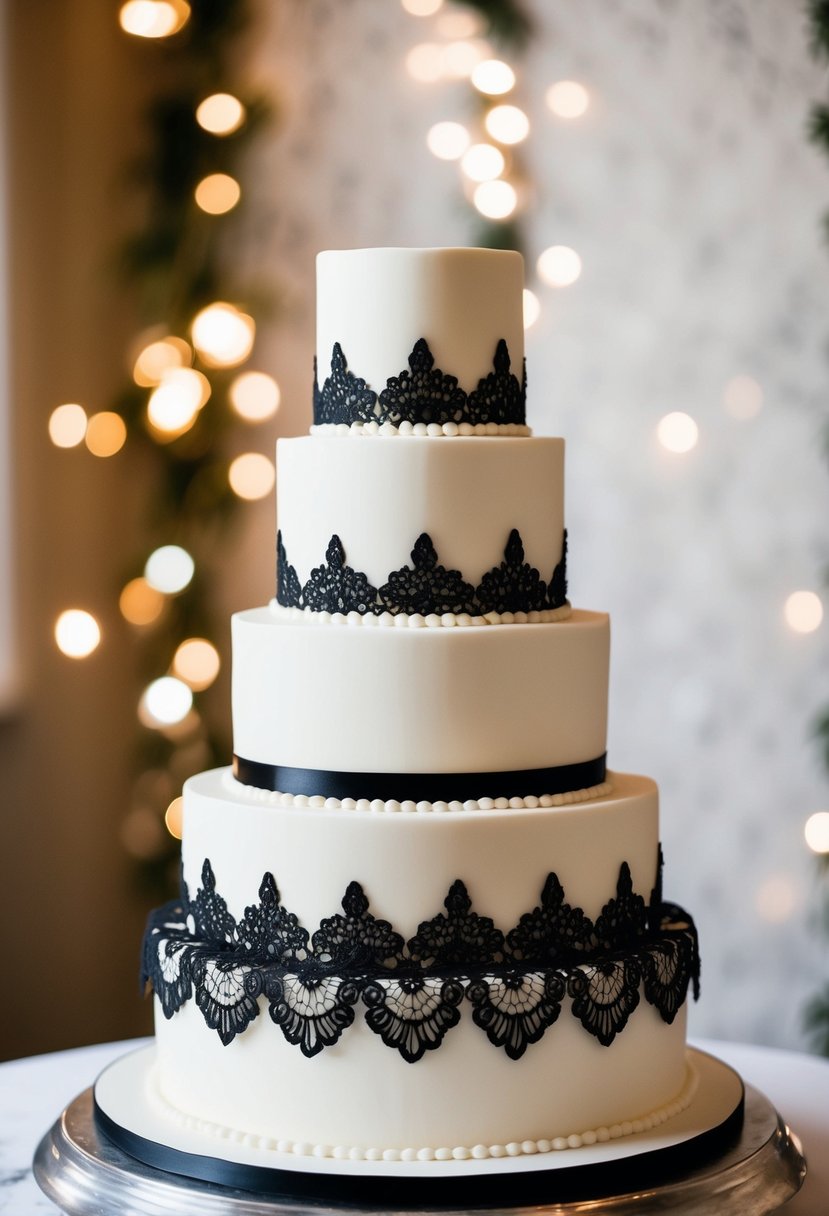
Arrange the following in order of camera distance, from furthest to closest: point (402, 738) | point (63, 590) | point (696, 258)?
point (63, 590)
point (696, 258)
point (402, 738)

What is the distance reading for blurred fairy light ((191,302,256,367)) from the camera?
3.41 metres

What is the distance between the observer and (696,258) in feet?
9.58

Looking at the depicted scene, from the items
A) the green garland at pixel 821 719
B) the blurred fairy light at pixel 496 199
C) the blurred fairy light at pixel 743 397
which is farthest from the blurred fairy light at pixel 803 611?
the blurred fairy light at pixel 496 199

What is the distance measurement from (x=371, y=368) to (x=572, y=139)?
152 cm

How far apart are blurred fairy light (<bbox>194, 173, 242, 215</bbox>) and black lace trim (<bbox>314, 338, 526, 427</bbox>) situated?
1.81 meters

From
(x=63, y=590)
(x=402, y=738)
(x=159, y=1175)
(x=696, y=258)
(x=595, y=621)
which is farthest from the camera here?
(x=63, y=590)

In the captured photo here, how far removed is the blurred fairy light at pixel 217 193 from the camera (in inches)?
134

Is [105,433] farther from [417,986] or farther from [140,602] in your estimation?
[417,986]

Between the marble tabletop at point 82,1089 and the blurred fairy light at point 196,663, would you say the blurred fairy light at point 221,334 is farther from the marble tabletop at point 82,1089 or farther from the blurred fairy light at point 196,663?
the marble tabletop at point 82,1089

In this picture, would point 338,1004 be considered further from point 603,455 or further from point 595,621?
point 603,455

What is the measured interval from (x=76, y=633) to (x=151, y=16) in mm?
1424

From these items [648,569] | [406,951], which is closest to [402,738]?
[406,951]

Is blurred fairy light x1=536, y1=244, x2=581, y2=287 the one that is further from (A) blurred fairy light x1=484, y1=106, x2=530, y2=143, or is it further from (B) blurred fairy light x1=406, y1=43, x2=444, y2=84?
(B) blurred fairy light x1=406, y1=43, x2=444, y2=84

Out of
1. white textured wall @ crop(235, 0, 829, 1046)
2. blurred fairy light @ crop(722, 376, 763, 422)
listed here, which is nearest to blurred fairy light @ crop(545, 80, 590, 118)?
white textured wall @ crop(235, 0, 829, 1046)
